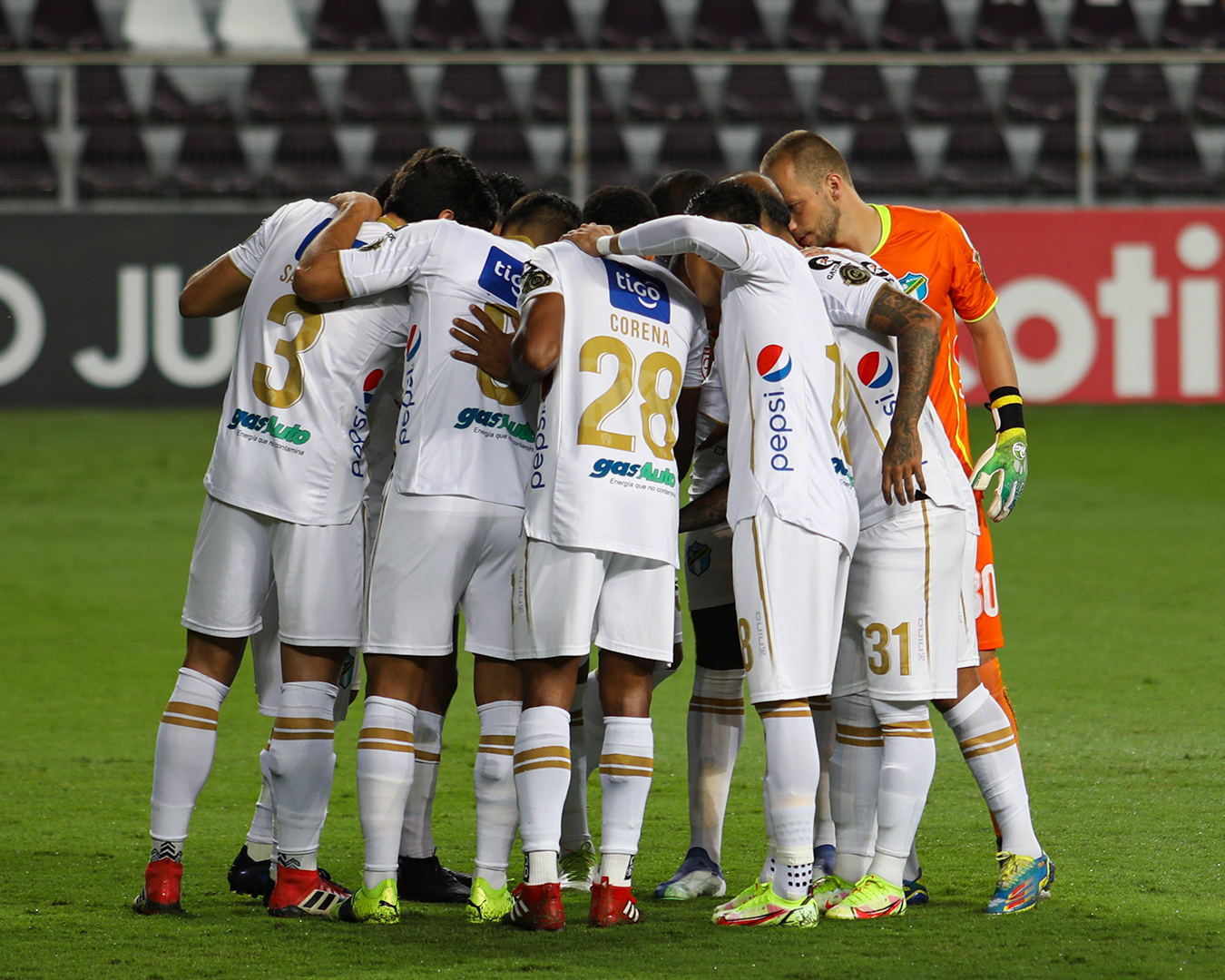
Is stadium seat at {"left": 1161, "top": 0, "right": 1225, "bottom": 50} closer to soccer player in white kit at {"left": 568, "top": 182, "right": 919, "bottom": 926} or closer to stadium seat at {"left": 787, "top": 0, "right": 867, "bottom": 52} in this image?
stadium seat at {"left": 787, "top": 0, "right": 867, "bottom": 52}

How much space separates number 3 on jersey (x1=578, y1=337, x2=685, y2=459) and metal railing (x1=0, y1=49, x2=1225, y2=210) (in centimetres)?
1046

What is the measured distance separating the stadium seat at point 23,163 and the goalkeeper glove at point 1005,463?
1160cm

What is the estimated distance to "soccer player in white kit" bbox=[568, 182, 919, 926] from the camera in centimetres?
339

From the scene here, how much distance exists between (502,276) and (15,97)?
11862 mm

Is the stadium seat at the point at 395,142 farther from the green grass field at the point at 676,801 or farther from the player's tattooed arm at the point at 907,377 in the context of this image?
the player's tattooed arm at the point at 907,377

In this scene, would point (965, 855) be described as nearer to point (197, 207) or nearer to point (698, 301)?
point (698, 301)

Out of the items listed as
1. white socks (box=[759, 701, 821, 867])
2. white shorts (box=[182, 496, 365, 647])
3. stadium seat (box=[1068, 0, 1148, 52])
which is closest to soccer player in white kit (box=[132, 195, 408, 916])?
white shorts (box=[182, 496, 365, 647])

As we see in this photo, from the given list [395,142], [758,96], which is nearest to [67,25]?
[395,142]

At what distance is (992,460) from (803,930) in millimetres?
1322

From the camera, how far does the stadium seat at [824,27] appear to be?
1580 centimetres

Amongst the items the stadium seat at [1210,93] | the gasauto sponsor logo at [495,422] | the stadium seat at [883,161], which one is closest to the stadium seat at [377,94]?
the stadium seat at [883,161]

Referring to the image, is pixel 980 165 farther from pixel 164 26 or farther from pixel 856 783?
pixel 856 783

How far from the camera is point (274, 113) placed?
1445 cm

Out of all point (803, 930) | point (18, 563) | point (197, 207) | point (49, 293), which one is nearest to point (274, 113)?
point (197, 207)
